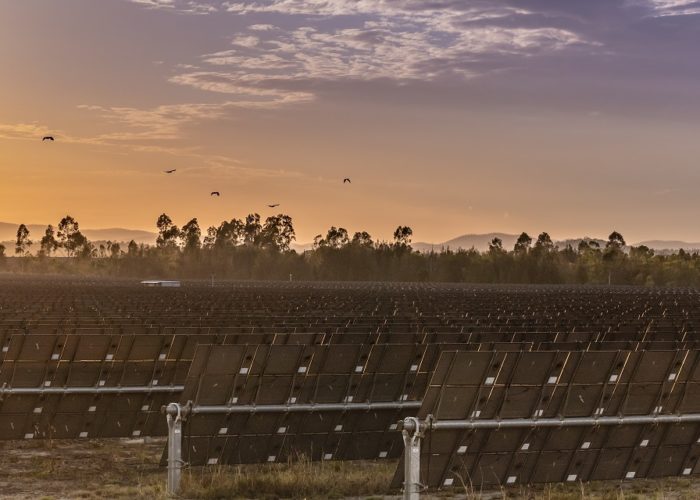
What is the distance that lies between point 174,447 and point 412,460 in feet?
12.2

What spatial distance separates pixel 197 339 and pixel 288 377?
5566 millimetres

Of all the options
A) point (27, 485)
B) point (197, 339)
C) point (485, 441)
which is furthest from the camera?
point (197, 339)

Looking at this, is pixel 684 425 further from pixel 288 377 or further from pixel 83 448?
pixel 83 448

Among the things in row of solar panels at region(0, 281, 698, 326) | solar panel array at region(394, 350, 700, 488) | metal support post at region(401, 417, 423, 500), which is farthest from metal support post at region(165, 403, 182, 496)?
row of solar panels at region(0, 281, 698, 326)

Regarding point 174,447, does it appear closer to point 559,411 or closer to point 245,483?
point 245,483

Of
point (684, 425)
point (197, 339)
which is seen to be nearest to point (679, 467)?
point (684, 425)

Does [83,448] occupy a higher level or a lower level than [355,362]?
lower

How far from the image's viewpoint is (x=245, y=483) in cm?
1506

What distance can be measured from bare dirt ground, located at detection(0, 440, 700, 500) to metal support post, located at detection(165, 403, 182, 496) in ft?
0.87

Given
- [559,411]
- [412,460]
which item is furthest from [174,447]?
[559,411]

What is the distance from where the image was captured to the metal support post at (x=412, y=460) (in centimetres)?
1194

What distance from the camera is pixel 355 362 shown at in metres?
16.8

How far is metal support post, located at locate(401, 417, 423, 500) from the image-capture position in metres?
11.9

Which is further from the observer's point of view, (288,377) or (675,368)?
(288,377)
